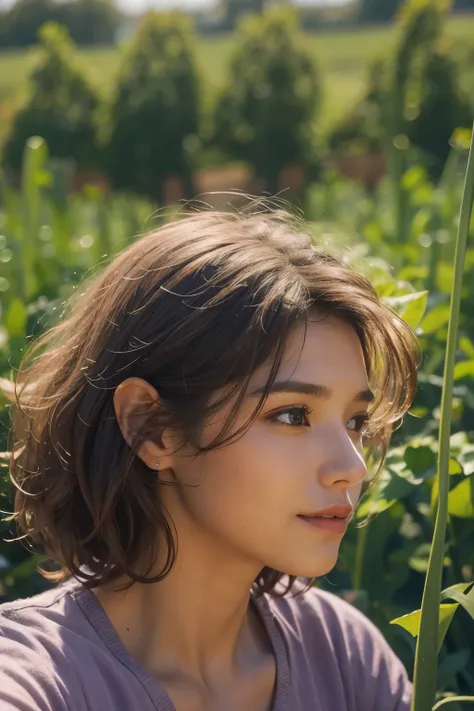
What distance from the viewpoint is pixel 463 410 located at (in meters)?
2.17

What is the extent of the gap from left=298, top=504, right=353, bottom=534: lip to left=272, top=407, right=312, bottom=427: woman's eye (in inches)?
3.8

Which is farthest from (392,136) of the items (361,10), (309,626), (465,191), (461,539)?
(361,10)

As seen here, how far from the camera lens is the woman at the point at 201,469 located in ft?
3.92

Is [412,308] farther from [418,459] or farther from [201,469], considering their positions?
[201,469]

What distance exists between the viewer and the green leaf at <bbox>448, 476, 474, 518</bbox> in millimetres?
1501

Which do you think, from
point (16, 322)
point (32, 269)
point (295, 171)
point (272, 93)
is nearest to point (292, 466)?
point (16, 322)

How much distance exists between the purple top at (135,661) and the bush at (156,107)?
390 inches

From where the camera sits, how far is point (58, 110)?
11141 mm

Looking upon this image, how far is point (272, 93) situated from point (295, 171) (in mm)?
1075

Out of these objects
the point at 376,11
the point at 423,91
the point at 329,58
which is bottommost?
the point at 423,91

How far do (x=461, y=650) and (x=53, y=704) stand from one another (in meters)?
0.67

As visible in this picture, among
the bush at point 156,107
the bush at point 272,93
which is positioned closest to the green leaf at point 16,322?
the bush at point 156,107

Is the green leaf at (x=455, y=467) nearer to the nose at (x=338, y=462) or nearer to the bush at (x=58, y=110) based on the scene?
the nose at (x=338, y=462)

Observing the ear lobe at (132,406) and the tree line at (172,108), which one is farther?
the tree line at (172,108)
